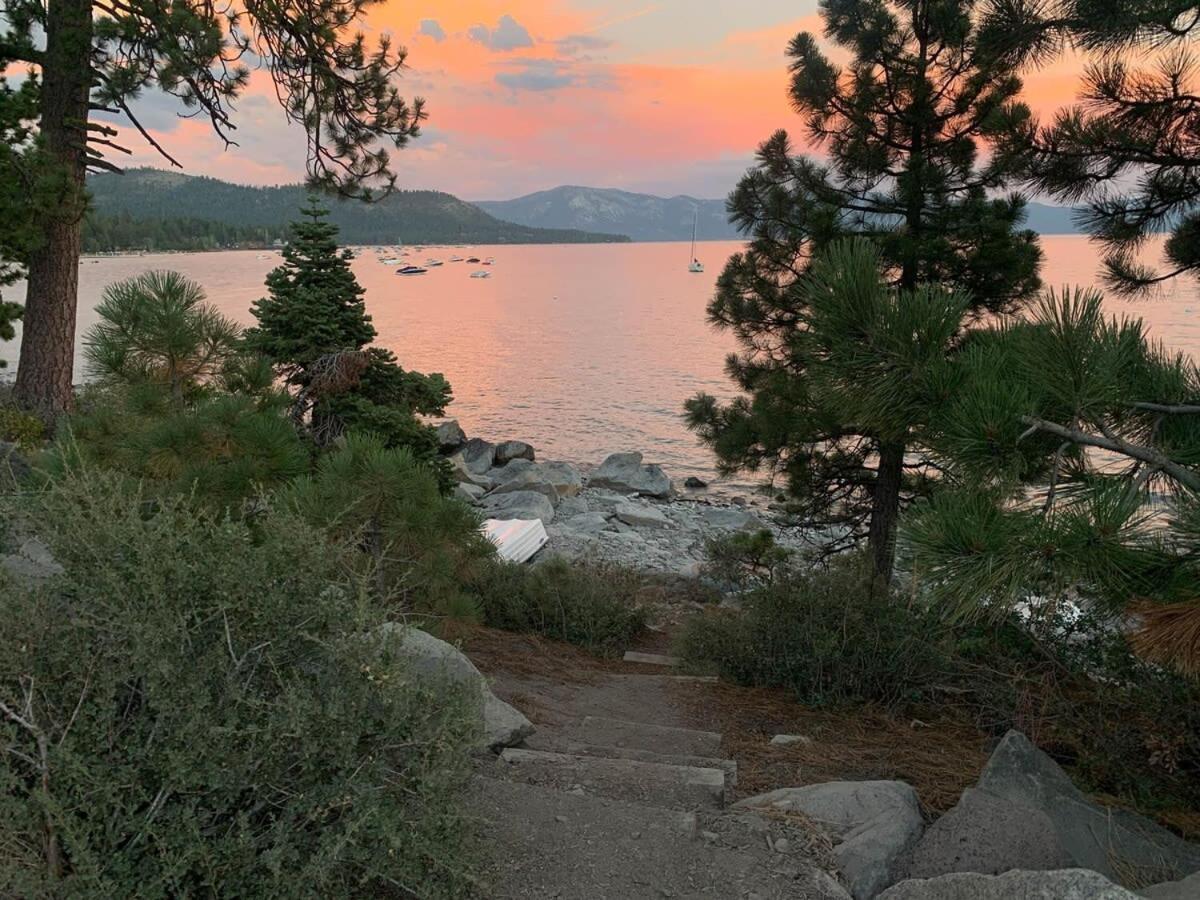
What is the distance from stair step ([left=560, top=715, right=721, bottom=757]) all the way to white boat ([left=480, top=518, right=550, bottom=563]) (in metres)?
6.78

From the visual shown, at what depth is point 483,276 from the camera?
114 m

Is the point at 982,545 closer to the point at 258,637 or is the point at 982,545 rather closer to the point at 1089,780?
the point at 258,637

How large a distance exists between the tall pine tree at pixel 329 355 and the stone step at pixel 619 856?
156 inches

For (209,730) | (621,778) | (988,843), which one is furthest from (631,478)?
(209,730)

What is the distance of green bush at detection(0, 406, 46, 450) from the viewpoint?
1052 centimetres

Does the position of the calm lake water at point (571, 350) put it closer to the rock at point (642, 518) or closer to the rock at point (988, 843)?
the rock at point (988, 843)

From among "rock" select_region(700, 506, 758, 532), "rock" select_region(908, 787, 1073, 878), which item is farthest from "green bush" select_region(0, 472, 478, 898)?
"rock" select_region(700, 506, 758, 532)

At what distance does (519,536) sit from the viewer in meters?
13.1

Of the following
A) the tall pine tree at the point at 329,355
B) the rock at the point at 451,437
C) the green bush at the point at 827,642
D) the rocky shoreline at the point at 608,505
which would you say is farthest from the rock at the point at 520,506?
the green bush at the point at 827,642

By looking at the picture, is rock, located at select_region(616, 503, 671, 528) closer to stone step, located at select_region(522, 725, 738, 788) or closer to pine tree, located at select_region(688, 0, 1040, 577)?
pine tree, located at select_region(688, 0, 1040, 577)

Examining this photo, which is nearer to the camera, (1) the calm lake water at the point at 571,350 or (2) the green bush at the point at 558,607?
(2) the green bush at the point at 558,607

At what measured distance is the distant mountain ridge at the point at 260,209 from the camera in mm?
111125

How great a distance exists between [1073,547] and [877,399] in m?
0.95

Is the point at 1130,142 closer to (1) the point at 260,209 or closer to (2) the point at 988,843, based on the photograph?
(2) the point at 988,843
